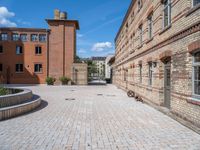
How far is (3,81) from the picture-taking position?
123 ft

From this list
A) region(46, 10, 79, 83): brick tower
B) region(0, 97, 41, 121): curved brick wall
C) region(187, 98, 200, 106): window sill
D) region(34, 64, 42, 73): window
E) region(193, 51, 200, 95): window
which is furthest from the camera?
region(34, 64, 42, 73): window

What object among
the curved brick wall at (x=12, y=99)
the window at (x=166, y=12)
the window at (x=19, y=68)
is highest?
the window at (x=166, y=12)

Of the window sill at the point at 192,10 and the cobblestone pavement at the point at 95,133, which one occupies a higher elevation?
the window sill at the point at 192,10

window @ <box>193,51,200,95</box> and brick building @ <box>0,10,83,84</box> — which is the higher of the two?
brick building @ <box>0,10,83,84</box>

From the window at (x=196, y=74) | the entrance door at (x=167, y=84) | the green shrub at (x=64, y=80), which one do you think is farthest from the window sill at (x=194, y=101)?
the green shrub at (x=64, y=80)

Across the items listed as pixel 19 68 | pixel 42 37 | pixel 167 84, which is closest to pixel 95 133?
pixel 167 84

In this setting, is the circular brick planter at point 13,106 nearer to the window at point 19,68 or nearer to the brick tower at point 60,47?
the brick tower at point 60,47

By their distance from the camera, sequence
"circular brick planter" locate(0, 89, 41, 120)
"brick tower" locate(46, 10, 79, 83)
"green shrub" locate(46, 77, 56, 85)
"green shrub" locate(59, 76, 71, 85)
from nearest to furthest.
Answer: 1. "circular brick planter" locate(0, 89, 41, 120)
2. "green shrub" locate(46, 77, 56, 85)
3. "green shrub" locate(59, 76, 71, 85)
4. "brick tower" locate(46, 10, 79, 83)

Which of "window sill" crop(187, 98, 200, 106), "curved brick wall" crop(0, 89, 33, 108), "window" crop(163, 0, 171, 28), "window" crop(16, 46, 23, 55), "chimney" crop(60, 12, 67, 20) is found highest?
"chimney" crop(60, 12, 67, 20)

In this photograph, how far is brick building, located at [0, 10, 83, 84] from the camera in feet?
123

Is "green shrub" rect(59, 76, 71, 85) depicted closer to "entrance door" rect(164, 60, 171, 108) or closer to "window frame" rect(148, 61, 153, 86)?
"window frame" rect(148, 61, 153, 86)

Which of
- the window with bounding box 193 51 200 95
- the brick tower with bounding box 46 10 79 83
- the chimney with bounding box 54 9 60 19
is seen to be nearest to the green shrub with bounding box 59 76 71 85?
the brick tower with bounding box 46 10 79 83

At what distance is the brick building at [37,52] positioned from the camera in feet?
123

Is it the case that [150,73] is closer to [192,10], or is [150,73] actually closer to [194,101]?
[194,101]
